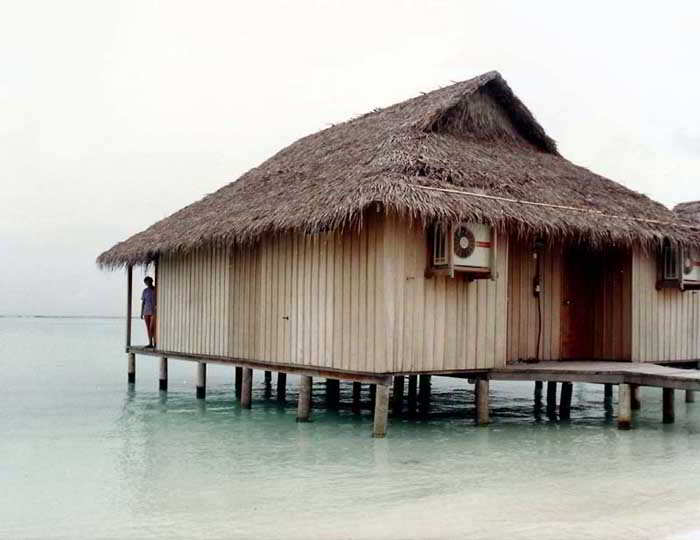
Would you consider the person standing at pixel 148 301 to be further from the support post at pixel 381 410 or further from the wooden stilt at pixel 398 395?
→ the support post at pixel 381 410

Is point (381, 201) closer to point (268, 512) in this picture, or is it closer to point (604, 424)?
point (268, 512)

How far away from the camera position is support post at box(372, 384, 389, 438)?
9.66 metres

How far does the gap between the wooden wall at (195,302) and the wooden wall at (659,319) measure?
5627 mm

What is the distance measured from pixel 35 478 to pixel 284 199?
4.60m

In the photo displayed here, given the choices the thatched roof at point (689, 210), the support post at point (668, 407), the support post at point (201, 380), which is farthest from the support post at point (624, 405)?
the support post at point (201, 380)

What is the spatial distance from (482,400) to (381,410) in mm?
1542

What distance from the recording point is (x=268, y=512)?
22.2 ft

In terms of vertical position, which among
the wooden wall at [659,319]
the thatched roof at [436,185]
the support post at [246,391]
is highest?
the thatched roof at [436,185]

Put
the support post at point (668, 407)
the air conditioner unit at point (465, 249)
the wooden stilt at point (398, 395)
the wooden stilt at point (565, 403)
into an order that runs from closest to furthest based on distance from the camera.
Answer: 1. the air conditioner unit at point (465, 249)
2. the support post at point (668, 407)
3. the wooden stilt at point (565, 403)
4. the wooden stilt at point (398, 395)

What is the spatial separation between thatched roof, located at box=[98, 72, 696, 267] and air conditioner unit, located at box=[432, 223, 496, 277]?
0.66 ft

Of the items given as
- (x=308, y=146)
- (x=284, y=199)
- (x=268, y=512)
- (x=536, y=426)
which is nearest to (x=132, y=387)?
(x=308, y=146)

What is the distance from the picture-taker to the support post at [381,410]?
31.7ft

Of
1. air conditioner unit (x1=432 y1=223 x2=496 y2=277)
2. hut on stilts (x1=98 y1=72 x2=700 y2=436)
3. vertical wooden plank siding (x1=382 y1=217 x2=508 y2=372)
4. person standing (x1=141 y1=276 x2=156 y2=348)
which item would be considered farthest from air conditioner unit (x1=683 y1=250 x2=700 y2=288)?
person standing (x1=141 y1=276 x2=156 y2=348)

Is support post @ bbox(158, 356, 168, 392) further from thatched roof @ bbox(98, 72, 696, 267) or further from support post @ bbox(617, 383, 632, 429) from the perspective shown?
support post @ bbox(617, 383, 632, 429)
